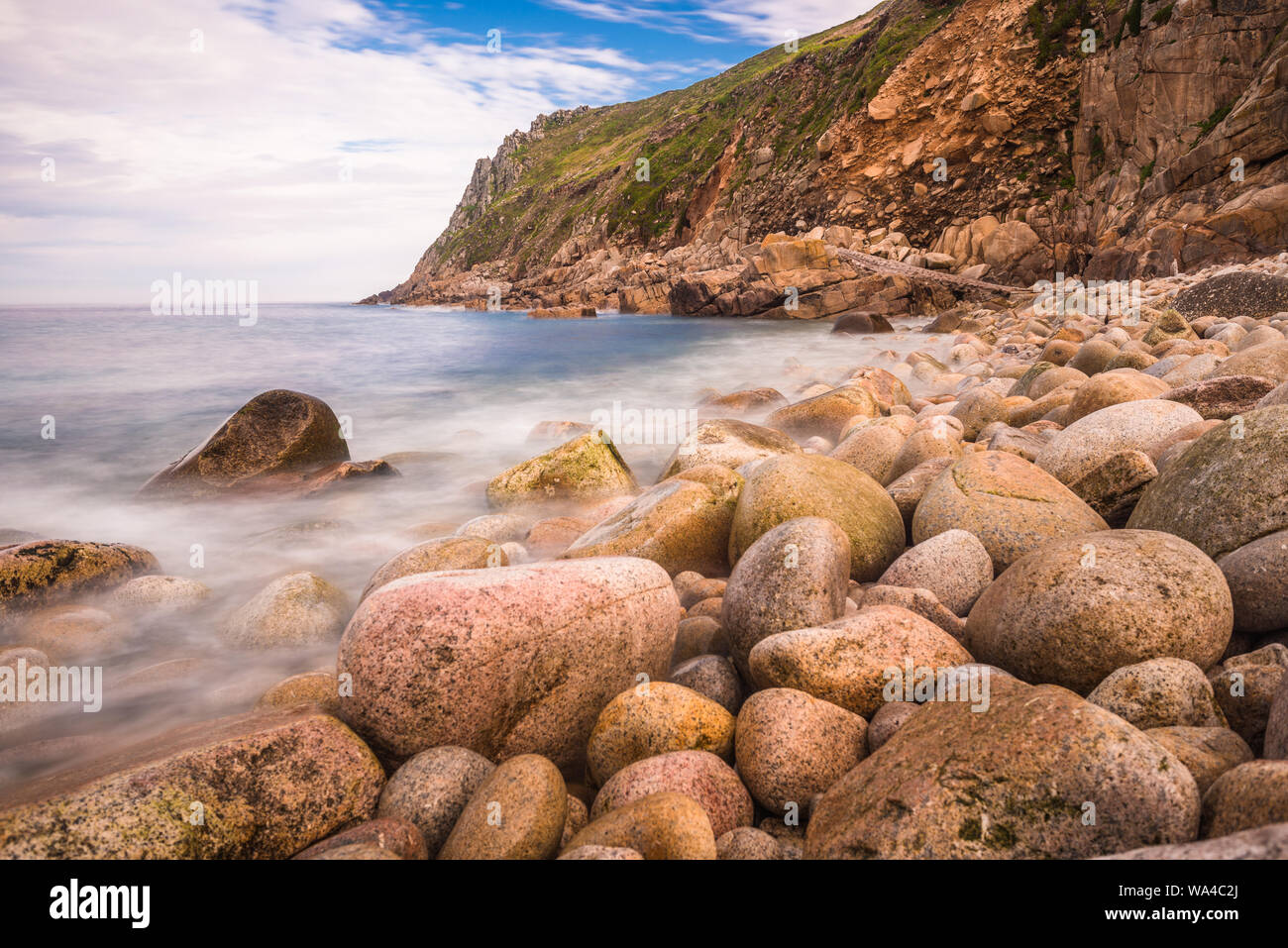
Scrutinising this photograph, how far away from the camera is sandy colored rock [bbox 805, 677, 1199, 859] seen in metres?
2.10

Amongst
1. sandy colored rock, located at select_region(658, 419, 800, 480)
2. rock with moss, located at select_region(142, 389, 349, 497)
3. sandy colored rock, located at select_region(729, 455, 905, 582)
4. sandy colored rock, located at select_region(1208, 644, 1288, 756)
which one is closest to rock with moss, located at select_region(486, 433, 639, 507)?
sandy colored rock, located at select_region(658, 419, 800, 480)

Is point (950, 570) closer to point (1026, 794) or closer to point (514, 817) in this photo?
point (1026, 794)

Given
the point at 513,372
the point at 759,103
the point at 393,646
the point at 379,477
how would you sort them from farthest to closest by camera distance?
the point at 759,103 → the point at 513,372 → the point at 379,477 → the point at 393,646

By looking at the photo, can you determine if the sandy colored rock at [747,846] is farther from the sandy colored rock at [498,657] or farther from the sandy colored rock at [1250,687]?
the sandy colored rock at [1250,687]

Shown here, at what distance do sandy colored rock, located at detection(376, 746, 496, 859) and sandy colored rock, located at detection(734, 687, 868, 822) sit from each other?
1229 mm

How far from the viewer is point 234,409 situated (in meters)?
16.5

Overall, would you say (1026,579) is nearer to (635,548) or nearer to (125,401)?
(635,548)

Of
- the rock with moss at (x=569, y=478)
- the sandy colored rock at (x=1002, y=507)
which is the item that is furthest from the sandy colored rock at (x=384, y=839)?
the rock with moss at (x=569, y=478)

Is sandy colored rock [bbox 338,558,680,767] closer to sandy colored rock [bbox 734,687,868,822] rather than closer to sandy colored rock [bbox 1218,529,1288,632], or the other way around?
sandy colored rock [bbox 734,687,868,822]

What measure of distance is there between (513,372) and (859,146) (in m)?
33.3

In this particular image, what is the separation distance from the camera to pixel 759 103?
5984cm

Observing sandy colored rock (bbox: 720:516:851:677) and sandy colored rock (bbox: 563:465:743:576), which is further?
sandy colored rock (bbox: 563:465:743:576)
